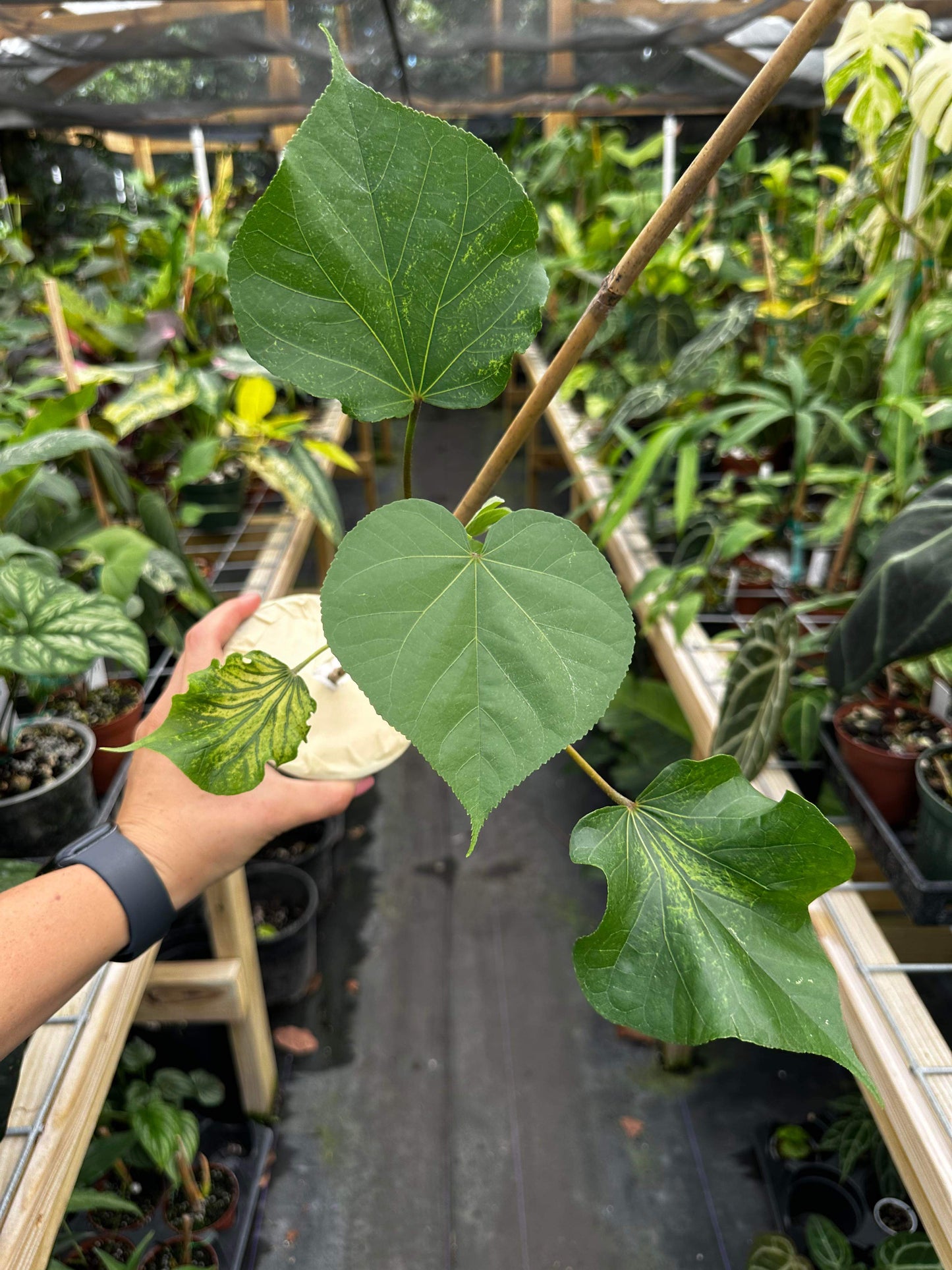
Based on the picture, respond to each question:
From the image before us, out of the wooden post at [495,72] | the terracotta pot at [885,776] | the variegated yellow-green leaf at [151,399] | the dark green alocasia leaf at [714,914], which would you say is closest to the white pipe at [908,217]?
the terracotta pot at [885,776]

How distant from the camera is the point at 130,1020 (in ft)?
2.46

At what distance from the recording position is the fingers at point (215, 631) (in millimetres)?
612

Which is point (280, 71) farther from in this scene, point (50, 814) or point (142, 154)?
point (50, 814)

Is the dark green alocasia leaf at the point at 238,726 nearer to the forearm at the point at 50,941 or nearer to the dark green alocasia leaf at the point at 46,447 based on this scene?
the forearm at the point at 50,941

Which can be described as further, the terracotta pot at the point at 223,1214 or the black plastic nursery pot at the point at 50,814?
the terracotta pot at the point at 223,1214

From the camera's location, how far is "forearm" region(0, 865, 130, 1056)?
494 millimetres

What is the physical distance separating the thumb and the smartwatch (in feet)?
0.32

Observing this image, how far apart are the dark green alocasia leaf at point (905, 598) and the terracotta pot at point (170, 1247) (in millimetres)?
1025

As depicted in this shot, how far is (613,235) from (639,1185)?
194 centimetres

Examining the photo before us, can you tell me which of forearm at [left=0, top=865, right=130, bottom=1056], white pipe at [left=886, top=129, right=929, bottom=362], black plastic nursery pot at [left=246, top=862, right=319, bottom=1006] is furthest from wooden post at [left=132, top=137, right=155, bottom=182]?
forearm at [left=0, top=865, right=130, bottom=1056]

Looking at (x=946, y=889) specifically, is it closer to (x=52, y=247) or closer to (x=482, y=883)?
(x=482, y=883)

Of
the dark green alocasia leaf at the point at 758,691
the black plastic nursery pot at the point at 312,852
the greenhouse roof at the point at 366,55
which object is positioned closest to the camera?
the dark green alocasia leaf at the point at 758,691

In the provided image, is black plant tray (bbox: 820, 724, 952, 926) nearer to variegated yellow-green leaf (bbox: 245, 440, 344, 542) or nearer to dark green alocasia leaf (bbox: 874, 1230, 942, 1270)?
dark green alocasia leaf (bbox: 874, 1230, 942, 1270)

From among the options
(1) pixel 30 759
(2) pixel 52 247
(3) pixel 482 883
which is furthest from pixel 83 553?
(2) pixel 52 247
